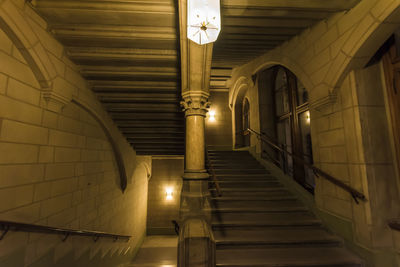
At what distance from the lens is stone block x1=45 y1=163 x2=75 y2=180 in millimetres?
2869

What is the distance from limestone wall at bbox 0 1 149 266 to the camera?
227 cm

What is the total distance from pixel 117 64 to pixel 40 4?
1.46m

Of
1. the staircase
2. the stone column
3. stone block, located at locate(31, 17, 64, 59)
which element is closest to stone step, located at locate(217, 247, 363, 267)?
the staircase

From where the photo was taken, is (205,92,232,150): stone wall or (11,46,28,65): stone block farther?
(205,92,232,150): stone wall

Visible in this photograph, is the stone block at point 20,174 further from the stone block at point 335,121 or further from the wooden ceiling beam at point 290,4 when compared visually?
the stone block at point 335,121

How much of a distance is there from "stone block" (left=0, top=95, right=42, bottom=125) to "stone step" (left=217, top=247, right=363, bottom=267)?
3227 mm

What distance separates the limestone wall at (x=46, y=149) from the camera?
2266 millimetres

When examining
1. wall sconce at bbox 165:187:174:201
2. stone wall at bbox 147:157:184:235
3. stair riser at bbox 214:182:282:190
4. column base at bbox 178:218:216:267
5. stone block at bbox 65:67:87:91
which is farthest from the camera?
wall sconce at bbox 165:187:174:201

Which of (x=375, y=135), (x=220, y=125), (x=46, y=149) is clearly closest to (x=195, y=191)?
(x=46, y=149)

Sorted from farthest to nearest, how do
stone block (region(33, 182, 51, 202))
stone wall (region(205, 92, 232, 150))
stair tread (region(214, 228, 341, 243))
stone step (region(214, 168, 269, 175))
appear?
stone wall (region(205, 92, 232, 150))
stone step (region(214, 168, 269, 175))
stair tread (region(214, 228, 341, 243))
stone block (region(33, 182, 51, 202))

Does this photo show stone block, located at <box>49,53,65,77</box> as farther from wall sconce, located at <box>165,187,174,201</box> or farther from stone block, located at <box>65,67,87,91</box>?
wall sconce, located at <box>165,187,174,201</box>

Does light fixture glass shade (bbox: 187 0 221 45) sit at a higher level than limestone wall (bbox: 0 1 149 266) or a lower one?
higher

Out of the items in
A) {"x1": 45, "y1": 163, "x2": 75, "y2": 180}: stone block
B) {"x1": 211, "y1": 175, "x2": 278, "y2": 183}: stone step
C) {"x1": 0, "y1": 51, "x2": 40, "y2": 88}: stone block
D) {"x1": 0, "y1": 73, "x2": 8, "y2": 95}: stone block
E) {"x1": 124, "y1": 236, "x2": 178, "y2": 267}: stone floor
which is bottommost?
{"x1": 124, "y1": 236, "x2": 178, "y2": 267}: stone floor

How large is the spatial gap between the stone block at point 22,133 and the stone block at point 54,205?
0.91 meters
